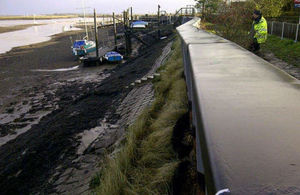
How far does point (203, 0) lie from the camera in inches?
1426

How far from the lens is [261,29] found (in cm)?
827

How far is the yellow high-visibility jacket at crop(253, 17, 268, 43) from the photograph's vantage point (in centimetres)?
823

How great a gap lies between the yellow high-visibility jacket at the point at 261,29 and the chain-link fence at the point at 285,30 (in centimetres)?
664

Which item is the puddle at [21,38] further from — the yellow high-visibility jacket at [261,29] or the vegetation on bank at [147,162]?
the vegetation on bank at [147,162]

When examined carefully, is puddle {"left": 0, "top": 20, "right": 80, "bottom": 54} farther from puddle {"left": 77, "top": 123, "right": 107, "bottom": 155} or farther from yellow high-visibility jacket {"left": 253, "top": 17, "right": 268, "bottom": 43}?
yellow high-visibility jacket {"left": 253, "top": 17, "right": 268, "bottom": 43}

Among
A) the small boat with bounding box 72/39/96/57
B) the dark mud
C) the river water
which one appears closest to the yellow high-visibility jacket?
the dark mud

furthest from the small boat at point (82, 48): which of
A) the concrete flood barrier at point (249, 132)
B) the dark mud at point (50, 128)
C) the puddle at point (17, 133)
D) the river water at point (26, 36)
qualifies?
the concrete flood barrier at point (249, 132)

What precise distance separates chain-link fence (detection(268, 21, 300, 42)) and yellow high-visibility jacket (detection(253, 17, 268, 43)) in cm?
664

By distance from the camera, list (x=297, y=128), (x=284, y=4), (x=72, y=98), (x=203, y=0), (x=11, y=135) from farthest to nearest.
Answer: (x=203, y=0) < (x=284, y=4) < (x=72, y=98) < (x=11, y=135) < (x=297, y=128)

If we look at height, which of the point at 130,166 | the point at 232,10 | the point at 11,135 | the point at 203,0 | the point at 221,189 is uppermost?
the point at 203,0

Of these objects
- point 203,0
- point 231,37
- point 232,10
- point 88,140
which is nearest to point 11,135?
point 88,140

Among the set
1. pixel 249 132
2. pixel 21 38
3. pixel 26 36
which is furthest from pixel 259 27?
pixel 26 36

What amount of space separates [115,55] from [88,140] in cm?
1697

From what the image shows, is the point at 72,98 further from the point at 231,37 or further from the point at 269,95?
the point at 269,95
